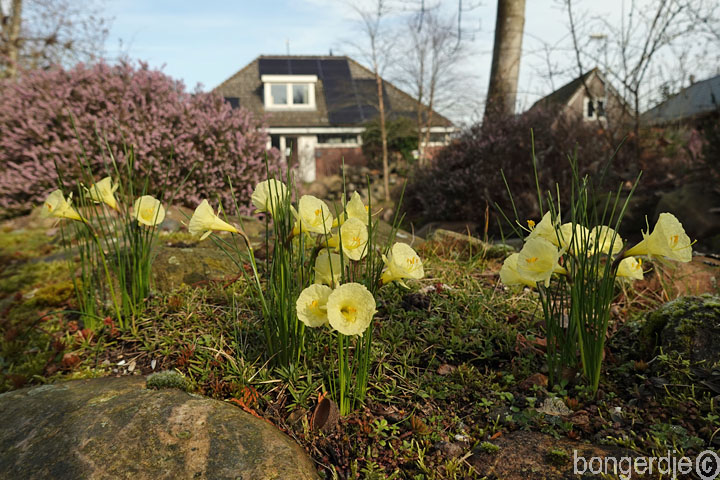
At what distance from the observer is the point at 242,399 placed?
2.14 meters

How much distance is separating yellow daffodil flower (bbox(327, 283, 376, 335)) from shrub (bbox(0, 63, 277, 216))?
5517 millimetres

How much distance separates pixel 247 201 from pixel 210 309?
4782mm

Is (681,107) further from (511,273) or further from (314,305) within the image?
(314,305)

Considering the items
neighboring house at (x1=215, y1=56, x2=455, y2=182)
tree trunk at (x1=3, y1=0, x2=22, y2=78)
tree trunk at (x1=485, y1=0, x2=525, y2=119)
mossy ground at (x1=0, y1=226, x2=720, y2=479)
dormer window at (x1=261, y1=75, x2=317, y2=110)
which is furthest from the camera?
dormer window at (x1=261, y1=75, x2=317, y2=110)

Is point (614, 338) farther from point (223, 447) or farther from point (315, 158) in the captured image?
point (315, 158)

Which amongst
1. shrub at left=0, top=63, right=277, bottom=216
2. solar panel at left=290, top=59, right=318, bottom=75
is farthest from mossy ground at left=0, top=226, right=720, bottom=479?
solar panel at left=290, top=59, right=318, bottom=75

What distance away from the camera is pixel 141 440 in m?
1.82

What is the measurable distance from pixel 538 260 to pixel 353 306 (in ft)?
2.50

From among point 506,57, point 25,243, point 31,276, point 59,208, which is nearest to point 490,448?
point 59,208

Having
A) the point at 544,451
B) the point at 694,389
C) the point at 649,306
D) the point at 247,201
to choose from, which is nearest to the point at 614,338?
the point at 694,389

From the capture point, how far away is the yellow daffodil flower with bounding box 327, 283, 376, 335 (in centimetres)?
173

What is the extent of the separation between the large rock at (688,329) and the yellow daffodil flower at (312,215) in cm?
179

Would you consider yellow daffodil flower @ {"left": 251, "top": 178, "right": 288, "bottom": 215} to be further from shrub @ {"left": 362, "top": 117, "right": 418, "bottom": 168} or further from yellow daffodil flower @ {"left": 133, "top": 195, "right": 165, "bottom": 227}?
shrub @ {"left": 362, "top": 117, "right": 418, "bottom": 168}

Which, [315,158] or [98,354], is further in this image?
[315,158]
